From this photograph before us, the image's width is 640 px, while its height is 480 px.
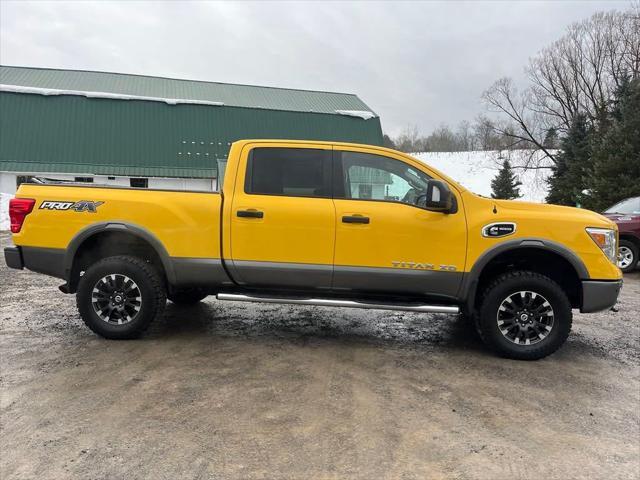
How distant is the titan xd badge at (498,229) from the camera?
4660 mm

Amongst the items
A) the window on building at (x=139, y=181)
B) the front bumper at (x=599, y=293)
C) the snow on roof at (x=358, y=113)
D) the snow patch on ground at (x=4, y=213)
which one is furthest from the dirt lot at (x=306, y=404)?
the snow on roof at (x=358, y=113)

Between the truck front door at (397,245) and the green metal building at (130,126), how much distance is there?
69.2 ft

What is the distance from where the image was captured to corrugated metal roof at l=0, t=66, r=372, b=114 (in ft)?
85.7

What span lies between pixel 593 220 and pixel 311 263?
277 cm

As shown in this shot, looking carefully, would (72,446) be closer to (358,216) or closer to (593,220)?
(358,216)

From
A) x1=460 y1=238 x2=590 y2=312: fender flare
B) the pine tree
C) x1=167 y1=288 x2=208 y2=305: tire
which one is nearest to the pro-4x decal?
x1=167 y1=288 x2=208 y2=305: tire

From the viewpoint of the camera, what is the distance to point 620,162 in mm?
17266

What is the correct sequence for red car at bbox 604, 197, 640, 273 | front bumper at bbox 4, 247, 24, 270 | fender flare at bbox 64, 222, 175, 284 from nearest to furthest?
fender flare at bbox 64, 222, 175, 284, front bumper at bbox 4, 247, 24, 270, red car at bbox 604, 197, 640, 273

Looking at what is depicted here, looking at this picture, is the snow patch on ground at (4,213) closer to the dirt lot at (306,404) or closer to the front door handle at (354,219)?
the dirt lot at (306,404)

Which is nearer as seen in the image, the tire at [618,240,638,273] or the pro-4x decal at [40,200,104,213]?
the pro-4x decal at [40,200,104,213]

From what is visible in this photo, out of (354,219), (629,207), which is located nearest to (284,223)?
(354,219)

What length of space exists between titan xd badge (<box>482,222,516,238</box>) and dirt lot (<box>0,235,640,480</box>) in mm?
1236

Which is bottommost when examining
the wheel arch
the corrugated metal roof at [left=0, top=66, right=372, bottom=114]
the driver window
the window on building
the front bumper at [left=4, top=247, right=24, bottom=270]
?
the front bumper at [left=4, top=247, right=24, bottom=270]

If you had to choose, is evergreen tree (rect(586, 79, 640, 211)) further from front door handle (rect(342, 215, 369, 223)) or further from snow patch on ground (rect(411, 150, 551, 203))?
front door handle (rect(342, 215, 369, 223))
